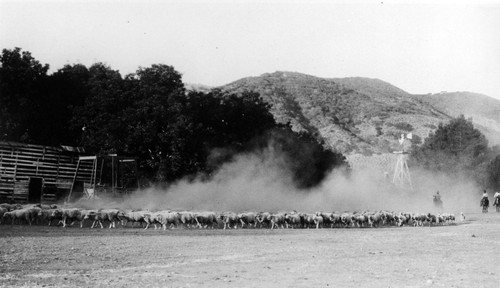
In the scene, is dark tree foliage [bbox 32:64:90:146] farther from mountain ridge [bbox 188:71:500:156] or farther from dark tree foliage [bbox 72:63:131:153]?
mountain ridge [bbox 188:71:500:156]

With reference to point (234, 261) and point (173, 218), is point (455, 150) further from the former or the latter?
point (234, 261)

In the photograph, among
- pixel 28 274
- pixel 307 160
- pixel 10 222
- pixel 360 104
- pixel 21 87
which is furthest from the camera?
pixel 360 104

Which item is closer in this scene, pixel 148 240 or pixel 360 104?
pixel 148 240

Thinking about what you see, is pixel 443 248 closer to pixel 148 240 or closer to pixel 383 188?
pixel 148 240

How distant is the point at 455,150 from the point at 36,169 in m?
55.0

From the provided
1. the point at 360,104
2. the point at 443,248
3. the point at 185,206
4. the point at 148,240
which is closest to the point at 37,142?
the point at 185,206

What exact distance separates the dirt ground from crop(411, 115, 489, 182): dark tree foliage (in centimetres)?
5277

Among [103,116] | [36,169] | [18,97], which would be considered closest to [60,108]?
[18,97]

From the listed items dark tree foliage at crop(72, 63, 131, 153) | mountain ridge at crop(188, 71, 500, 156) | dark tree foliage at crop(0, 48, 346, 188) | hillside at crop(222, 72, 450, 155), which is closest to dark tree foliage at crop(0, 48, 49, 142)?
dark tree foliage at crop(0, 48, 346, 188)

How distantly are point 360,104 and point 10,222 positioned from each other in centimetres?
13507

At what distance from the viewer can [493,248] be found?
80.7ft

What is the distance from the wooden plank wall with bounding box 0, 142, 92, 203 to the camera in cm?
4678

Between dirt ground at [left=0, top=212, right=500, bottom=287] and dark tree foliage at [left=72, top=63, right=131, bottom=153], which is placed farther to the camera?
dark tree foliage at [left=72, top=63, right=131, bottom=153]

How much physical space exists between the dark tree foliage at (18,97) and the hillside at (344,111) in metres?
75.2
